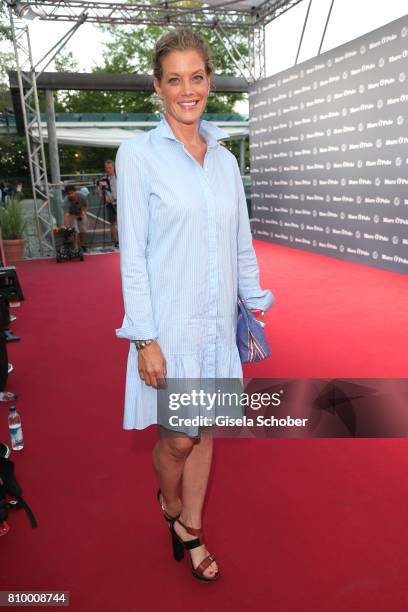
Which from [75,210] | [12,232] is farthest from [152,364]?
[75,210]

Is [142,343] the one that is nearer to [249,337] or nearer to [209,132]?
[249,337]

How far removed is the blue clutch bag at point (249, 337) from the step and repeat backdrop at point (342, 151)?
216 inches

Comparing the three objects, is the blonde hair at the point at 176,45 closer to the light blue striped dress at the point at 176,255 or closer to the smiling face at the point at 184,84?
the smiling face at the point at 184,84

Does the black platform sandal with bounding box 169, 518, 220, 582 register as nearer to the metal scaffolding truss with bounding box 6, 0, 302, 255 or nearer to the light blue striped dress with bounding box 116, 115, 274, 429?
the light blue striped dress with bounding box 116, 115, 274, 429

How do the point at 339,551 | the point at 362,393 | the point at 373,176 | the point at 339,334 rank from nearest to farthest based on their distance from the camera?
the point at 339,551 → the point at 362,393 → the point at 339,334 → the point at 373,176

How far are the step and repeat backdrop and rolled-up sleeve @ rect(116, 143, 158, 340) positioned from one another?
5821mm

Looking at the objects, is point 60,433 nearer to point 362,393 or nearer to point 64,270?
point 362,393

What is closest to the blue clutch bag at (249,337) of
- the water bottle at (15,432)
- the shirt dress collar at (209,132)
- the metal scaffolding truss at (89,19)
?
the shirt dress collar at (209,132)

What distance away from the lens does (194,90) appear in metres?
1.57

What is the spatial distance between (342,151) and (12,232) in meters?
6.21

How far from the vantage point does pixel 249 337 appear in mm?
1784

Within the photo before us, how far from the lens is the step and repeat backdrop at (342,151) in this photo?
6.67 m

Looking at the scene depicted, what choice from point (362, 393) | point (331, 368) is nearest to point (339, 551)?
point (362, 393)

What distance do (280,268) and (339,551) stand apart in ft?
19.6
